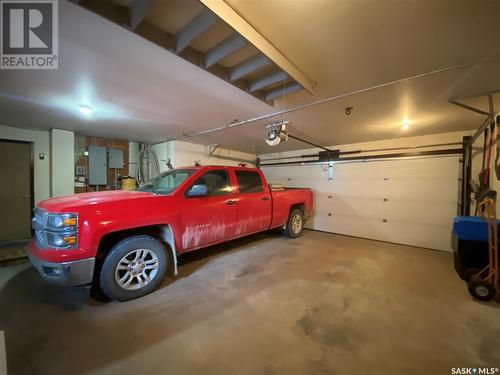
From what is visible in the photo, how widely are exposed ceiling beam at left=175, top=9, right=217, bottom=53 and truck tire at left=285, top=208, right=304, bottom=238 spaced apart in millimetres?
4256

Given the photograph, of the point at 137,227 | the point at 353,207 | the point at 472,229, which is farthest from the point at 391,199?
the point at 137,227

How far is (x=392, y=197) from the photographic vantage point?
5148 millimetres

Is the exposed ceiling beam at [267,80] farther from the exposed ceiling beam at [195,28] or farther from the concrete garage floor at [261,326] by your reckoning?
the concrete garage floor at [261,326]

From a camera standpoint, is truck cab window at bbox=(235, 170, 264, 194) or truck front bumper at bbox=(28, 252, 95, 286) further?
truck cab window at bbox=(235, 170, 264, 194)

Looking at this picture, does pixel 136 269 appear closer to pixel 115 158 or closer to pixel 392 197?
pixel 115 158

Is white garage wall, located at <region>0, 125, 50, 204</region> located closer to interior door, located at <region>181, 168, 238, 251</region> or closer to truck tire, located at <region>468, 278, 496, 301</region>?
interior door, located at <region>181, 168, 238, 251</region>

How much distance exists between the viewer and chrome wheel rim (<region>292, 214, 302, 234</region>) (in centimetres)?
521

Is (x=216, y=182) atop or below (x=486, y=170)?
below

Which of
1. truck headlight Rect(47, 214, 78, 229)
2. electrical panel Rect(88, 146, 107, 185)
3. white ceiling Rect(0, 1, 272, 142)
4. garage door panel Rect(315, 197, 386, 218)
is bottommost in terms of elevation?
garage door panel Rect(315, 197, 386, 218)

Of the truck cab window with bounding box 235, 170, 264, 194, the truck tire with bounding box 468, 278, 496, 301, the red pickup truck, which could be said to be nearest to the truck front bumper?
the red pickup truck

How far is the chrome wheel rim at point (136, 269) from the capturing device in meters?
2.33

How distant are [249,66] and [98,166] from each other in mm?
5529

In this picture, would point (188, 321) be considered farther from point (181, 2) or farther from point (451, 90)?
point (451, 90)

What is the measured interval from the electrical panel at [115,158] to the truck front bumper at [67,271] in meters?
4.40
